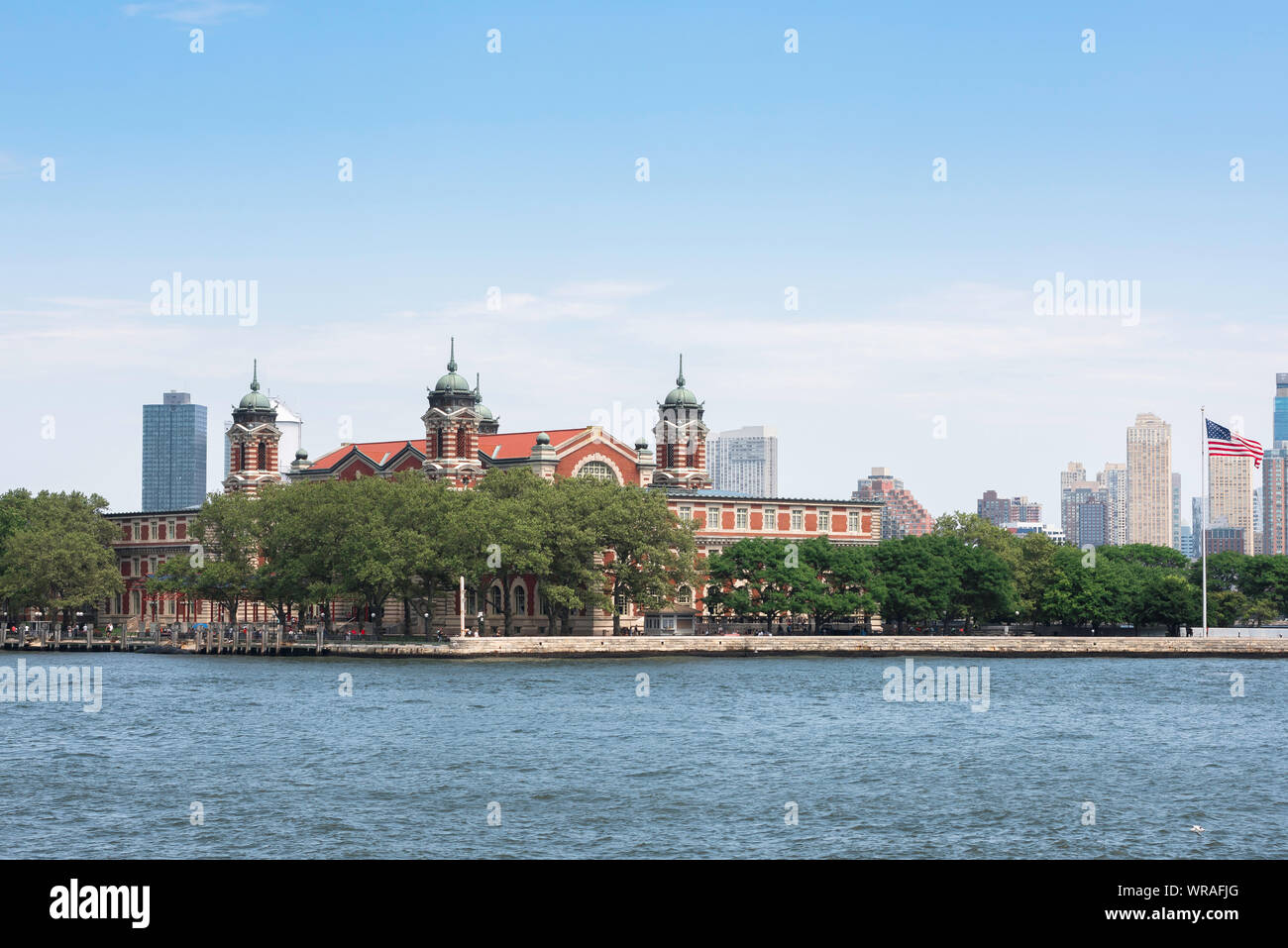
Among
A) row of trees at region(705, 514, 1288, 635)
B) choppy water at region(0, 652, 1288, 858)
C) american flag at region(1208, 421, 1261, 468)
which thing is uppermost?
american flag at region(1208, 421, 1261, 468)

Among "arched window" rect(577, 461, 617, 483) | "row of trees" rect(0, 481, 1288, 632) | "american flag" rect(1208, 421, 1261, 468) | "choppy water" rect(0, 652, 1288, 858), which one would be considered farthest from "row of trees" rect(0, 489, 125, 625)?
"american flag" rect(1208, 421, 1261, 468)

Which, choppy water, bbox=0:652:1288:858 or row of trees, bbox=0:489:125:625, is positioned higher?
row of trees, bbox=0:489:125:625

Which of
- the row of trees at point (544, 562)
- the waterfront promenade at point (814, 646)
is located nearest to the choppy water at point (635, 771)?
the waterfront promenade at point (814, 646)

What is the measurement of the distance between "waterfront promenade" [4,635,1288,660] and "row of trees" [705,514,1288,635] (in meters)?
3.85

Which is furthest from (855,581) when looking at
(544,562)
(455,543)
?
(455,543)

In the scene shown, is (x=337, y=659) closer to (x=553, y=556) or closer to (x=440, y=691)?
(x=553, y=556)

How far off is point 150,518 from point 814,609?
63.1 metres

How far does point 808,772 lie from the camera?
148 feet

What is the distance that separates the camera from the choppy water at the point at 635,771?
3444cm

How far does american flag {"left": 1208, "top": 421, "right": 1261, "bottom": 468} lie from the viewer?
298ft

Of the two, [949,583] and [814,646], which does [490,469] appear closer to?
[814,646]

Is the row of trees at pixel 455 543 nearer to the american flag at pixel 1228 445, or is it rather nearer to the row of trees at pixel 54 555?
the row of trees at pixel 54 555

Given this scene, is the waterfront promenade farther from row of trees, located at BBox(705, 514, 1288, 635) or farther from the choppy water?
the choppy water

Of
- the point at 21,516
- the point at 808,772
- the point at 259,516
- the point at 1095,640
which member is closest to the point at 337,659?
the point at 259,516
